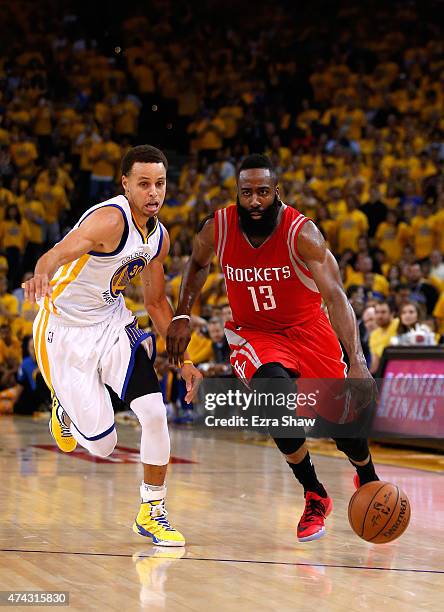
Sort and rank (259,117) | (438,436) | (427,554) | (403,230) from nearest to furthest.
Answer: (427,554), (438,436), (403,230), (259,117)

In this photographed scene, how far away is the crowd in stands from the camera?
12.9 m

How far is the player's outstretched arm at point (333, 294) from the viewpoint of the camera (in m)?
5.08

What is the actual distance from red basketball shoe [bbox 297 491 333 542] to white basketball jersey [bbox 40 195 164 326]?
1.45 m

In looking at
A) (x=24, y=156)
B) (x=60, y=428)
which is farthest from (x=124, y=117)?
(x=60, y=428)

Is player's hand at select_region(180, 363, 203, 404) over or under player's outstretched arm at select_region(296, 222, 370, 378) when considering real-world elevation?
under

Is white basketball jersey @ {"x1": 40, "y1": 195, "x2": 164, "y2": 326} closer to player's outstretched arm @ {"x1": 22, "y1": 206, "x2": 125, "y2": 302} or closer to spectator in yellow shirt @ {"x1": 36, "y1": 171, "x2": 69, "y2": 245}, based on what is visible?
player's outstretched arm @ {"x1": 22, "y1": 206, "x2": 125, "y2": 302}

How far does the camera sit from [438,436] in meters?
9.26

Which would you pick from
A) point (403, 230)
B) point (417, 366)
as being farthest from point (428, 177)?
point (417, 366)

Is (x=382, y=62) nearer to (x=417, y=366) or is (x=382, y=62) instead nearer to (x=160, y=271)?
(x=417, y=366)

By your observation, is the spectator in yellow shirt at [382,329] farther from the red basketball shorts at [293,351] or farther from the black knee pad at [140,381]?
the black knee pad at [140,381]

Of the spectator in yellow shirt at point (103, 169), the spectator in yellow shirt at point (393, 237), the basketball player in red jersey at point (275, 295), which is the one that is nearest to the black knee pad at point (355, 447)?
the basketball player in red jersey at point (275, 295)

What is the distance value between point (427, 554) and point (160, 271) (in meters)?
1.97

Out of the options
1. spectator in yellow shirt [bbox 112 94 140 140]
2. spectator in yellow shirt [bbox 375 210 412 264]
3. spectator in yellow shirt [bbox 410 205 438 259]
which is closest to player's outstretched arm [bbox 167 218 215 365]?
spectator in yellow shirt [bbox 410 205 438 259]

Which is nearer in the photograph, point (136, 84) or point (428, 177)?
point (428, 177)
